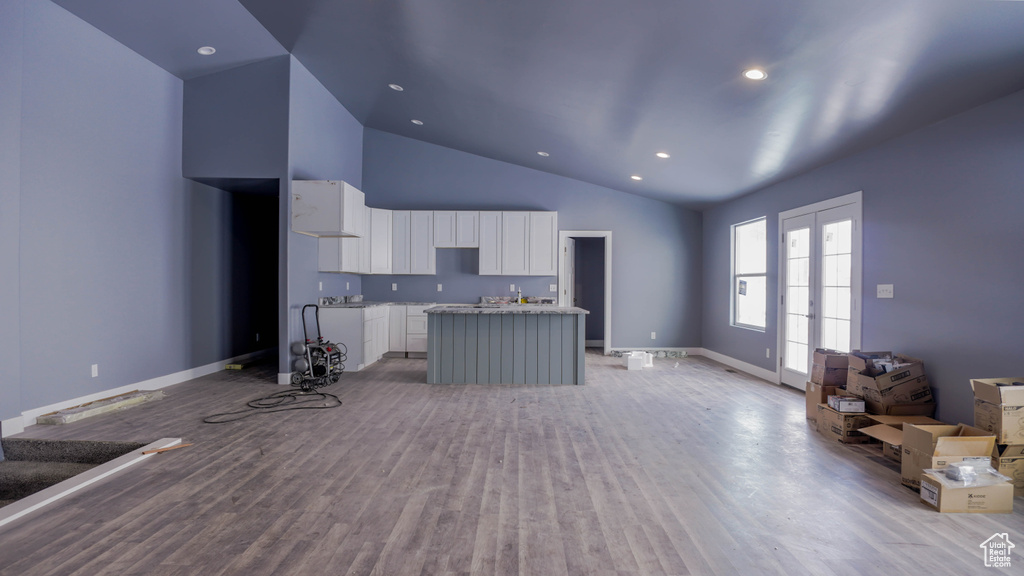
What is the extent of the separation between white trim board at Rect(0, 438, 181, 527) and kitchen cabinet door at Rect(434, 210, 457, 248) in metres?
4.85

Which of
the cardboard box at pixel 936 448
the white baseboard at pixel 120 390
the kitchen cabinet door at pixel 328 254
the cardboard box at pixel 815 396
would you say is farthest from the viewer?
the kitchen cabinet door at pixel 328 254

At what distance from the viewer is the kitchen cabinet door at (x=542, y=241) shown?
757 cm

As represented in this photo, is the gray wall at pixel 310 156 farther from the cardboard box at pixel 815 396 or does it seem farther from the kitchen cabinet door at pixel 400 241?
the cardboard box at pixel 815 396

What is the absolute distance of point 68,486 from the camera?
8.48 ft

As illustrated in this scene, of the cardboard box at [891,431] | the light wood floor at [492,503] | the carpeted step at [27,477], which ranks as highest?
the cardboard box at [891,431]

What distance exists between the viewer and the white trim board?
2297 mm

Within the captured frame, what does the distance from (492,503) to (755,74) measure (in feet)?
11.0

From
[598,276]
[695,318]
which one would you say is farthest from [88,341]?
[695,318]

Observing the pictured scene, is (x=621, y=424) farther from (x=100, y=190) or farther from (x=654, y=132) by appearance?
(x=100, y=190)

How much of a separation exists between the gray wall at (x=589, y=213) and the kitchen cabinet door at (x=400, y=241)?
34 cm

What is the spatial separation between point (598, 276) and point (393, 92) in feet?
17.0

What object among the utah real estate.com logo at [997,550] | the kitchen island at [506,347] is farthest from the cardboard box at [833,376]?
the kitchen island at [506,347]

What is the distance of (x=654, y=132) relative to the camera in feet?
15.6

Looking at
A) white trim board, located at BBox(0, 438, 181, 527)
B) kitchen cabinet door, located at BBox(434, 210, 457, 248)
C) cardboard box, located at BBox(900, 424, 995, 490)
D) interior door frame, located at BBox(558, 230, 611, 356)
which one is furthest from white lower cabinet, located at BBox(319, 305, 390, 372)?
cardboard box, located at BBox(900, 424, 995, 490)
